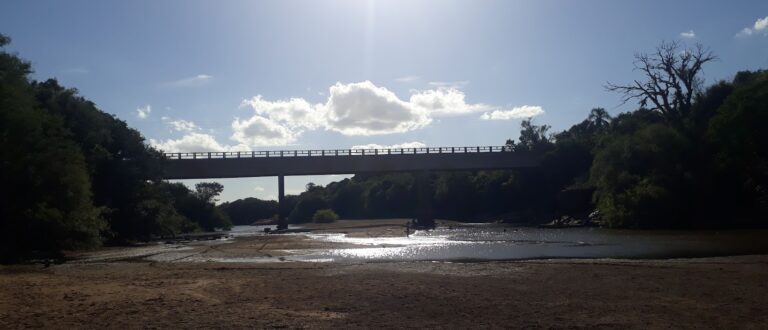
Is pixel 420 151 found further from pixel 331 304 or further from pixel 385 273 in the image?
pixel 331 304

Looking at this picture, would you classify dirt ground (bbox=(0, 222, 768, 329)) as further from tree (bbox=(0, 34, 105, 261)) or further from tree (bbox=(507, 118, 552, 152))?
tree (bbox=(507, 118, 552, 152))

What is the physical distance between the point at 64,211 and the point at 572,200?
6567 cm

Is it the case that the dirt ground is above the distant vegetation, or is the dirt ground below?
below

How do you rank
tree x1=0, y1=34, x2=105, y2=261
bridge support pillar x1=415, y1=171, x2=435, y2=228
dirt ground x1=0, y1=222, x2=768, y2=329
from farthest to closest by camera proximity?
bridge support pillar x1=415, y1=171, x2=435, y2=228 → tree x1=0, y1=34, x2=105, y2=261 → dirt ground x1=0, y1=222, x2=768, y2=329

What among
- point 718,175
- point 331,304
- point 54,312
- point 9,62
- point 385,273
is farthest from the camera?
point 718,175

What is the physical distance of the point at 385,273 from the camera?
844 inches

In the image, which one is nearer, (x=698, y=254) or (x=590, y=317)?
(x=590, y=317)

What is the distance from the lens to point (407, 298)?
592 inches

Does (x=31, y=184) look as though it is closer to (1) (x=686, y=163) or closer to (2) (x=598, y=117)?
(1) (x=686, y=163)

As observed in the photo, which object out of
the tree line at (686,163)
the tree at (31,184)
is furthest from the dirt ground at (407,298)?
the tree line at (686,163)

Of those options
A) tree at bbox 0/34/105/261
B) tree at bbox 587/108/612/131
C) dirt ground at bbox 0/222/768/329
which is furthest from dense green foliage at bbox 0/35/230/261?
tree at bbox 587/108/612/131

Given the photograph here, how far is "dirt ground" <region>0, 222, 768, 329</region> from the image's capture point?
12.0m

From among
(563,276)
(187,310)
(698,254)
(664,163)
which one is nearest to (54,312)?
(187,310)

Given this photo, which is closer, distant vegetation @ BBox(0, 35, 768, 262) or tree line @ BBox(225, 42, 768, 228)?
distant vegetation @ BBox(0, 35, 768, 262)
